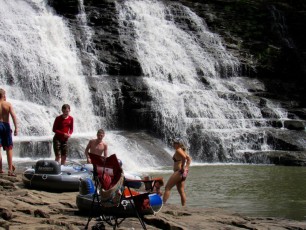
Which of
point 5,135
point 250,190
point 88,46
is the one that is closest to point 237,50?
point 88,46

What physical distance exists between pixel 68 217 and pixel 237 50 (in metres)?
28.9

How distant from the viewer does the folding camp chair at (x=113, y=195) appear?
23.2ft

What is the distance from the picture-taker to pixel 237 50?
35.6 m

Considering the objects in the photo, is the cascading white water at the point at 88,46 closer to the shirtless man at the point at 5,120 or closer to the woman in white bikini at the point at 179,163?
the shirtless man at the point at 5,120

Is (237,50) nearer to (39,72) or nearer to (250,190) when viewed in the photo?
(39,72)

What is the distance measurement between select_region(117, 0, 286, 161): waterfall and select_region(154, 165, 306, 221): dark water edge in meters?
4.19

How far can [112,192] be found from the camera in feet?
23.0

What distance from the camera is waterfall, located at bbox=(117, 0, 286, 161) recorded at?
25906 millimetres

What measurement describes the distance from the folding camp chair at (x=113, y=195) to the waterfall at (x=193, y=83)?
17.6 m

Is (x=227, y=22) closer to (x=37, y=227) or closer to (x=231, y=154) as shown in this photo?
(x=231, y=154)

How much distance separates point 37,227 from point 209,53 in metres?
28.3

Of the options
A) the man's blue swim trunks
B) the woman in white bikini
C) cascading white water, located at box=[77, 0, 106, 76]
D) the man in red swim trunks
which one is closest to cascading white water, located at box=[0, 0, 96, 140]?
cascading white water, located at box=[77, 0, 106, 76]

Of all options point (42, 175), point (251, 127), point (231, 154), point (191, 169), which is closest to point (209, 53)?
point (251, 127)

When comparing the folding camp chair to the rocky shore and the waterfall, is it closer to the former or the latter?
the rocky shore
